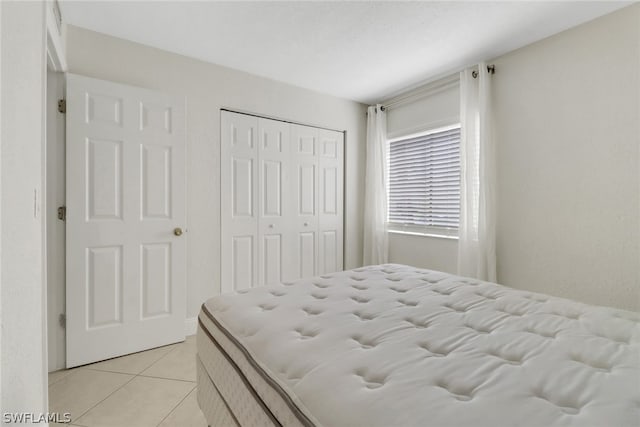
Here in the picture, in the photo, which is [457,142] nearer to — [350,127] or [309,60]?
[350,127]

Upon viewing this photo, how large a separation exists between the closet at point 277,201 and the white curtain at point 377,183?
41 centimetres

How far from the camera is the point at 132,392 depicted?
185 cm

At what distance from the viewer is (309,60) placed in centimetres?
279

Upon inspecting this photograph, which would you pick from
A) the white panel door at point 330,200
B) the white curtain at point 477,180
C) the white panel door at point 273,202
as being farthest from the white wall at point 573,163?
the white panel door at point 273,202

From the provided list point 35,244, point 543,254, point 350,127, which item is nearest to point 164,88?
point 35,244

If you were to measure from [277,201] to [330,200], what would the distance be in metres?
0.76

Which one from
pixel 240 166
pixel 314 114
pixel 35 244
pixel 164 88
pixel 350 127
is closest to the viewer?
pixel 35 244

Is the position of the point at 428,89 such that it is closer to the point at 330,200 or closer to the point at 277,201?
the point at 330,200

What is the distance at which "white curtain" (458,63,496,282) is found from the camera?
8.83 ft

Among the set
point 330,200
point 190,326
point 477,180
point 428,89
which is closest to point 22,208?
point 190,326

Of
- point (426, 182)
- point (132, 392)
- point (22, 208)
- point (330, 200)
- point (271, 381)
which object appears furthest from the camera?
point (330, 200)

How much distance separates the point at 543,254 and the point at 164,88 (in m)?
3.58

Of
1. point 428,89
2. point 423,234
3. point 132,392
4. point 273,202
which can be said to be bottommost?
point 132,392

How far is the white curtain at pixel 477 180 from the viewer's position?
2.69 meters
